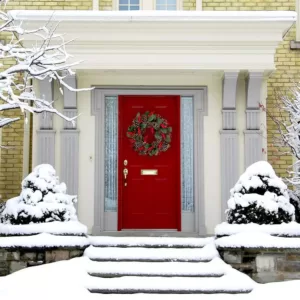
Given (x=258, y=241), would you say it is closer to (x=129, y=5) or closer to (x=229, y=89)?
(x=229, y=89)

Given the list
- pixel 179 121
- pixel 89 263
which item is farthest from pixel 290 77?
pixel 89 263

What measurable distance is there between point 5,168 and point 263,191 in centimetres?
503

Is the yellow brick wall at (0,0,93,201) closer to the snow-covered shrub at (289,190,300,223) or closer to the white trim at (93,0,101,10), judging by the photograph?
the white trim at (93,0,101,10)

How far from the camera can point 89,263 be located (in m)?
6.28

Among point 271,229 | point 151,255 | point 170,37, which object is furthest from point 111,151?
point 271,229

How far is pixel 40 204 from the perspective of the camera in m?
6.64

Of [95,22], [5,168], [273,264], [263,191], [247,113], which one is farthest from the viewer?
[5,168]

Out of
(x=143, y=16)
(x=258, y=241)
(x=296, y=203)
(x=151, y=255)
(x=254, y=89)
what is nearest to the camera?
(x=258, y=241)

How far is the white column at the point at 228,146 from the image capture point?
27.2 feet

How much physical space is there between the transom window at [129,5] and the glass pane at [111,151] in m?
2.31

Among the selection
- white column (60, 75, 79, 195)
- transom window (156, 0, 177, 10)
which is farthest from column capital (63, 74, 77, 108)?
transom window (156, 0, 177, 10)

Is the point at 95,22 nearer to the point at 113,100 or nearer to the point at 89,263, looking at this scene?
the point at 113,100

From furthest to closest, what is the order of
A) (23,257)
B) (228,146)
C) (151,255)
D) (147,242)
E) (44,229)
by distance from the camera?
(228,146), (147,242), (151,255), (44,229), (23,257)

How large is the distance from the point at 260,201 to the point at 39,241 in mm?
2947
